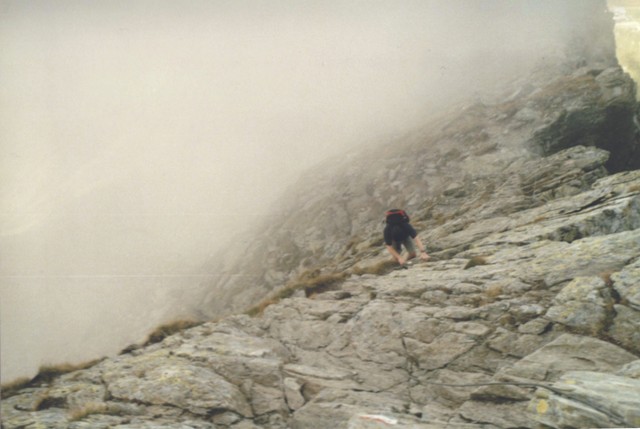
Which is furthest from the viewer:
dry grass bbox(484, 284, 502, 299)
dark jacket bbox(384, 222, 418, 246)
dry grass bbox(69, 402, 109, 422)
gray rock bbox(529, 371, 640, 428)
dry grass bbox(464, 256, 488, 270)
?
dark jacket bbox(384, 222, 418, 246)

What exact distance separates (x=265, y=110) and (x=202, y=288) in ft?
220

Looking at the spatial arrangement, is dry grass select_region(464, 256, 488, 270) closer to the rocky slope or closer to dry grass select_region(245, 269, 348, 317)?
the rocky slope

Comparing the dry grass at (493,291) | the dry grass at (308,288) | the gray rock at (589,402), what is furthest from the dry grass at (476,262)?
the gray rock at (589,402)

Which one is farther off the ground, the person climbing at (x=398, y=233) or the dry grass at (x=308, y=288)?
the person climbing at (x=398, y=233)

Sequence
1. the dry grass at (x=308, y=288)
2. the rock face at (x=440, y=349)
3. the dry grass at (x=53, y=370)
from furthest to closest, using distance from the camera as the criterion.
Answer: the dry grass at (x=308, y=288)
the dry grass at (x=53, y=370)
the rock face at (x=440, y=349)

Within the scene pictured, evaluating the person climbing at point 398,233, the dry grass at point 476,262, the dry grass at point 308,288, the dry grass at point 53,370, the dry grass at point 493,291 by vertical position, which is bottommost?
the dry grass at point 308,288

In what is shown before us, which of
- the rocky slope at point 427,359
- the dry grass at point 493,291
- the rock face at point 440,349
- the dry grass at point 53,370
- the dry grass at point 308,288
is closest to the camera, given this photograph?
the rocky slope at point 427,359

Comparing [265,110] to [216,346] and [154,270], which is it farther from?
[216,346]

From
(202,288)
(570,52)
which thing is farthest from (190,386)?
(570,52)

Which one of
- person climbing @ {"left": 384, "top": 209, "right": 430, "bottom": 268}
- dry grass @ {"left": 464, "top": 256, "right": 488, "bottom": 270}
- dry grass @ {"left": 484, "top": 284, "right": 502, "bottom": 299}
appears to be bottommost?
dry grass @ {"left": 484, "top": 284, "right": 502, "bottom": 299}

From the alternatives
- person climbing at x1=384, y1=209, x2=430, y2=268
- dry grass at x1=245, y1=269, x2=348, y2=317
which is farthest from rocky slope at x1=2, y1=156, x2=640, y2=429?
person climbing at x1=384, y1=209, x2=430, y2=268

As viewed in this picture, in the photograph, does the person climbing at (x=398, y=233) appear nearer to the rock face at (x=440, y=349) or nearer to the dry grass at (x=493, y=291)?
the rock face at (x=440, y=349)

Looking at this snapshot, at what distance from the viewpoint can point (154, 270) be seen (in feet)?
158

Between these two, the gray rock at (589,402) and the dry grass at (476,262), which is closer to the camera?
the gray rock at (589,402)
